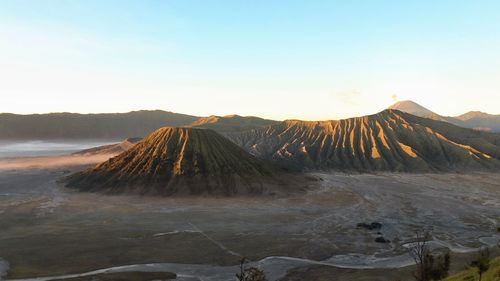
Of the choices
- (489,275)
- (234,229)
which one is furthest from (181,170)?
(489,275)

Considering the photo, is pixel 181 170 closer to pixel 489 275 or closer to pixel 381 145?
pixel 489 275

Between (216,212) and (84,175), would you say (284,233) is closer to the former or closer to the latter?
(216,212)

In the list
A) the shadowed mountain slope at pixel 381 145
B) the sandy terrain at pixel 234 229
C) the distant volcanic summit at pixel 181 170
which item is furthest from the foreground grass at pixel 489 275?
the shadowed mountain slope at pixel 381 145

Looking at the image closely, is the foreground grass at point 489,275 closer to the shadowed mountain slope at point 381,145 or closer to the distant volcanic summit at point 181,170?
the distant volcanic summit at point 181,170

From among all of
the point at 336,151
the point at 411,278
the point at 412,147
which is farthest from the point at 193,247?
the point at 412,147

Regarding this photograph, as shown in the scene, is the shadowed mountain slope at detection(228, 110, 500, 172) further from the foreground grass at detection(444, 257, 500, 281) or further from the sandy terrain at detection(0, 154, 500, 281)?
the foreground grass at detection(444, 257, 500, 281)
